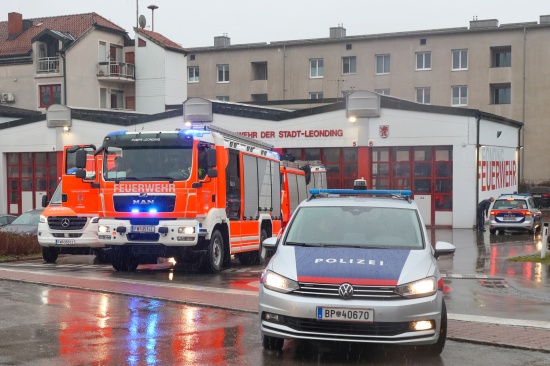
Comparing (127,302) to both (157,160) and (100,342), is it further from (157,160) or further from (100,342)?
(157,160)

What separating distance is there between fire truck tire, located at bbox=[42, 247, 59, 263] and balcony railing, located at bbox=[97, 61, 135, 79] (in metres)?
38.4

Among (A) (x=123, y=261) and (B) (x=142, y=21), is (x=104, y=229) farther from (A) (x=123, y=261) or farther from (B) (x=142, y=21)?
(B) (x=142, y=21)

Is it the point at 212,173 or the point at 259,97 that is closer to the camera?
the point at 212,173

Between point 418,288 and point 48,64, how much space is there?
2077 inches

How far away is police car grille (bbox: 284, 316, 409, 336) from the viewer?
801 cm

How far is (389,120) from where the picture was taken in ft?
120

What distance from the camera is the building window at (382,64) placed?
61.9 metres

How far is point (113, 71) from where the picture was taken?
58.5m

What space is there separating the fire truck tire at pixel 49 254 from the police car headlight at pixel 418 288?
14390 mm

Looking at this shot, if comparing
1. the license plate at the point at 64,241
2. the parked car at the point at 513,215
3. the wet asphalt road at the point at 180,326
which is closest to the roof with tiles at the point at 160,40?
the parked car at the point at 513,215

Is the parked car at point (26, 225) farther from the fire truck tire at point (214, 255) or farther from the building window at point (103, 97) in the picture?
the building window at point (103, 97)

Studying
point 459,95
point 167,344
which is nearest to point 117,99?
point 459,95

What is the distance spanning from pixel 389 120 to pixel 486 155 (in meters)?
5.06

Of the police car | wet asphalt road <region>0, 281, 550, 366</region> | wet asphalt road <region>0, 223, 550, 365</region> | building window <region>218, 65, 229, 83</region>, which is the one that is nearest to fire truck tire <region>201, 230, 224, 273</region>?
wet asphalt road <region>0, 223, 550, 365</region>
